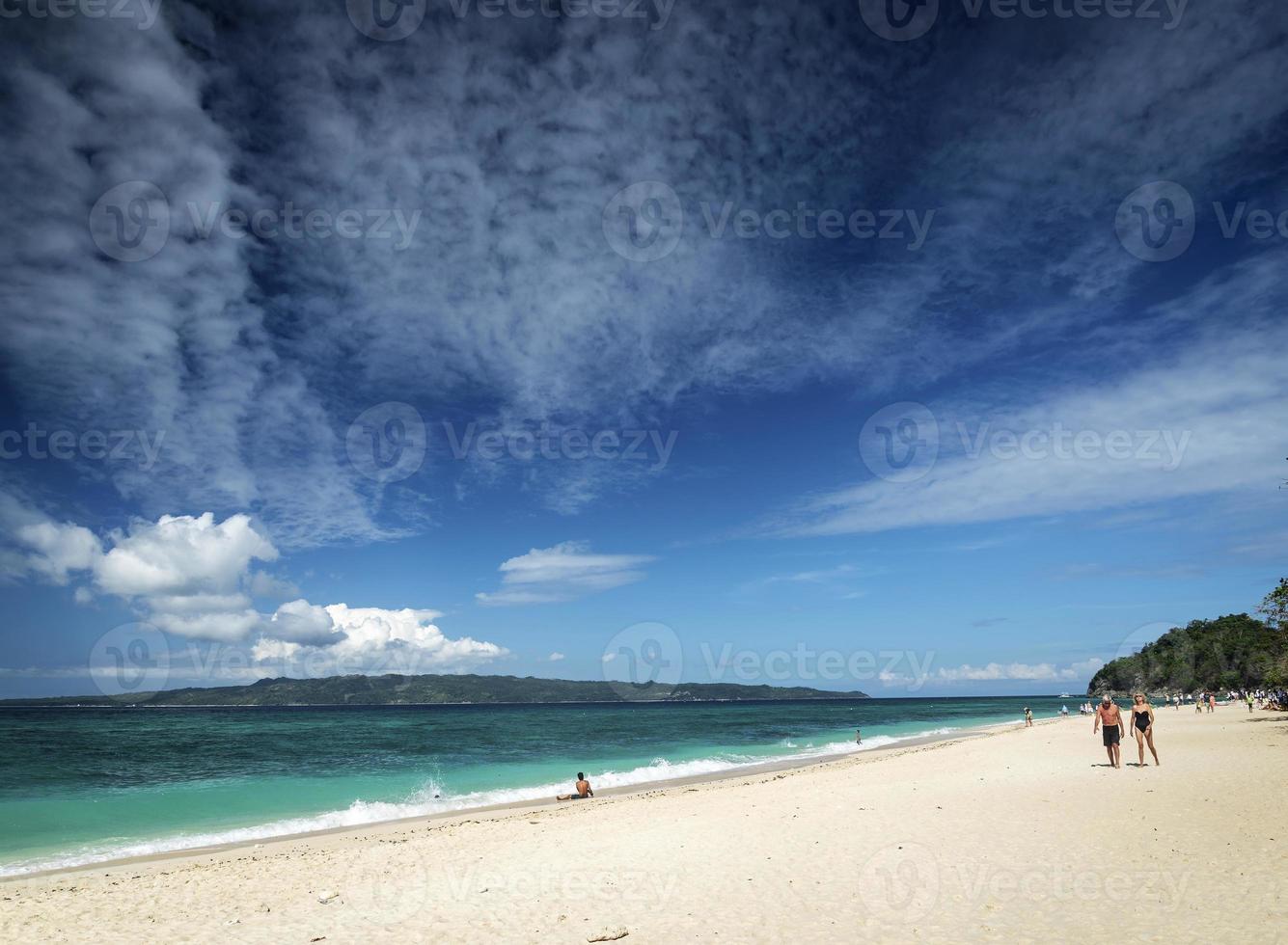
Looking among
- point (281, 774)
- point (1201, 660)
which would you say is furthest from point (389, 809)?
point (1201, 660)

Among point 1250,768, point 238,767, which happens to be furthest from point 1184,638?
point 238,767

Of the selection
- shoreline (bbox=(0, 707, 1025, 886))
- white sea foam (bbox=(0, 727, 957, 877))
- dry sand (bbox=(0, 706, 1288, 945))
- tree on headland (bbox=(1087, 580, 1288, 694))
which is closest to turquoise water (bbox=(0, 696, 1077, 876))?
white sea foam (bbox=(0, 727, 957, 877))

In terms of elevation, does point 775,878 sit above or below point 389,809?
above

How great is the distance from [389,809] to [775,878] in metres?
17.0

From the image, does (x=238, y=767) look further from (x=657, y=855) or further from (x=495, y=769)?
(x=657, y=855)

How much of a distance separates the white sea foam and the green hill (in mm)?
59461

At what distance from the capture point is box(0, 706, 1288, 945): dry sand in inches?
307

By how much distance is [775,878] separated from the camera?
32.3ft

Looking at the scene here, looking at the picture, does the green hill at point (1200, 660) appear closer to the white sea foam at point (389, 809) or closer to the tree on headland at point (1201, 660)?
the tree on headland at point (1201, 660)

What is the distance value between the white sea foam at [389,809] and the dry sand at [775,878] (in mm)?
1765

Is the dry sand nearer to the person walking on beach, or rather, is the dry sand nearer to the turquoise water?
the person walking on beach

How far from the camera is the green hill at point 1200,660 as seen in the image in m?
97.0

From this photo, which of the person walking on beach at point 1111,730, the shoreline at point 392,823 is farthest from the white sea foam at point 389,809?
the person walking on beach at point 1111,730

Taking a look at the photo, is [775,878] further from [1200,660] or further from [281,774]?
[1200,660]
